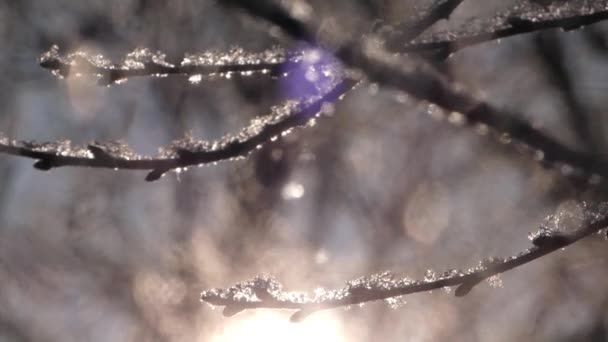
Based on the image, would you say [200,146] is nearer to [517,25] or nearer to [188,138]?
[188,138]

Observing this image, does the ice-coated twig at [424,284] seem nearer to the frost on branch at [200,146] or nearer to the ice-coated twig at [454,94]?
the ice-coated twig at [454,94]

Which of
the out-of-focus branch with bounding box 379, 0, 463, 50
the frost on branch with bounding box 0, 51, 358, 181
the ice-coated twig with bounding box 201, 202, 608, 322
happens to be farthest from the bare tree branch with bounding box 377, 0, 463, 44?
the ice-coated twig with bounding box 201, 202, 608, 322

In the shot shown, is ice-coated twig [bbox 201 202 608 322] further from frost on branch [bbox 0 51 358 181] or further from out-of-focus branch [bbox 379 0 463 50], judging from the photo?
out-of-focus branch [bbox 379 0 463 50]

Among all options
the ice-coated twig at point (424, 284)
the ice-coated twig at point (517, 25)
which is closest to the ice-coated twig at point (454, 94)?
the ice-coated twig at point (517, 25)

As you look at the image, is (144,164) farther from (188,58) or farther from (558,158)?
(558,158)

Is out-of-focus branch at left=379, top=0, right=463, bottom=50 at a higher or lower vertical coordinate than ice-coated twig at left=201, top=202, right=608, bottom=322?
higher

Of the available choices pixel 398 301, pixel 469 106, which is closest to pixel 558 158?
pixel 469 106

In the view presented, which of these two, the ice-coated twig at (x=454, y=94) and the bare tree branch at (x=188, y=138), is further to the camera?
the bare tree branch at (x=188, y=138)
